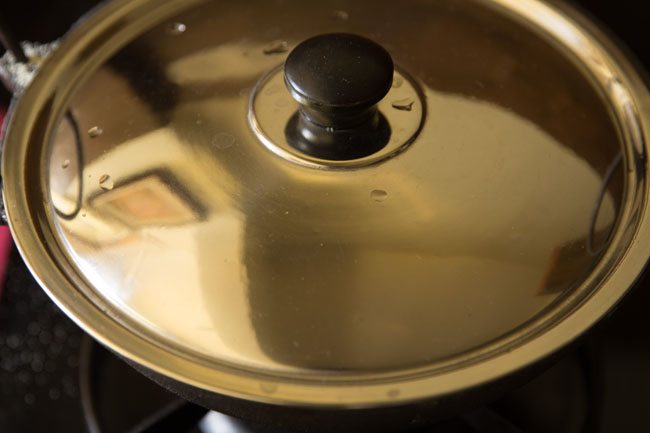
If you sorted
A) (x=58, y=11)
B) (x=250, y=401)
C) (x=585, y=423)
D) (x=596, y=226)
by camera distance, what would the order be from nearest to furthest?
A: (x=250, y=401)
(x=596, y=226)
(x=585, y=423)
(x=58, y=11)

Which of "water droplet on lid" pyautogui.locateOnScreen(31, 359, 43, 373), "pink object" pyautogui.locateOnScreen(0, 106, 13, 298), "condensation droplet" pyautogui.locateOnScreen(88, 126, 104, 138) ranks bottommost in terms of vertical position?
"water droplet on lid" pyautogui.locateOnScreen(31, 359, 43, 373)

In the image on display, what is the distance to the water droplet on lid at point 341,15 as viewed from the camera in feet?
2.65

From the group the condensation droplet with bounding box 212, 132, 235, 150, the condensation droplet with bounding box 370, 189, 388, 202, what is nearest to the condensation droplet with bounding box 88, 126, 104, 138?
the condensation droplet with bounding box 212, 132, 235, 150

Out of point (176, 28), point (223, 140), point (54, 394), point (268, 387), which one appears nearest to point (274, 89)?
point (223, 140)

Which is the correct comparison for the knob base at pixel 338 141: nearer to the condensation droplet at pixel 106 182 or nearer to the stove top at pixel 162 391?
the condensation droplet at pixel 106 182

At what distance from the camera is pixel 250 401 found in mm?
548

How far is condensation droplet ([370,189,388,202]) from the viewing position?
640 millimetres

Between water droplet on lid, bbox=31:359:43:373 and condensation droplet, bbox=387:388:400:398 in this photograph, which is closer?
condensation droplet, bbox=387:388:400:398

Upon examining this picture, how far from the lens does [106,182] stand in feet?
2.24

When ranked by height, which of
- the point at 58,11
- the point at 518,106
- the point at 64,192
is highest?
the point at 518,106

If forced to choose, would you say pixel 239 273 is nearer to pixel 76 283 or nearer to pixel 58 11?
pixel 76 283

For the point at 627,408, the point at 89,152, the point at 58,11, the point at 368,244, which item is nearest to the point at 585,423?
the point at 627,408

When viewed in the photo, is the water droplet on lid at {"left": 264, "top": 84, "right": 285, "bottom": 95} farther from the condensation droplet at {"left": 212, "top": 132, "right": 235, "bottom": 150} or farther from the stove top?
the stove top

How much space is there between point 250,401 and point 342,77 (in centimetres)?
28
